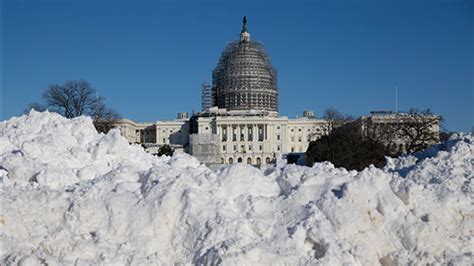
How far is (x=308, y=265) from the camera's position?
7840 mm

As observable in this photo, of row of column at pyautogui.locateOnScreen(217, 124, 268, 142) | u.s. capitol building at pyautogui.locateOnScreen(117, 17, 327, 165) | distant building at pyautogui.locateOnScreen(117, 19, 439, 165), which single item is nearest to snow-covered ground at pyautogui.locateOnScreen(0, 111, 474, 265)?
u.s. capitol building at pyautogui.locateOnScreen(117, 17, 327, 165)

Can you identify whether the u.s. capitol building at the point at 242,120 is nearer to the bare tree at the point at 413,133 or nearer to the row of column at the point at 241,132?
the row of column at the point at 241,132

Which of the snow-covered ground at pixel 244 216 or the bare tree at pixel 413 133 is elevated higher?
the bare tree at pixel 413 133

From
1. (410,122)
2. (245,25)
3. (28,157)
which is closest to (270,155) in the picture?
(245,25)

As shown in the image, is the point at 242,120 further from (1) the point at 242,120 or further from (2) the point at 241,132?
(2) the point at 241,132

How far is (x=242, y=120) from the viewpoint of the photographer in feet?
326

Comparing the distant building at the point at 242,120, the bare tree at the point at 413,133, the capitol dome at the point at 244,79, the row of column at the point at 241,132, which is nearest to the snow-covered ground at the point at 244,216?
the bare tree at the point at 413,133

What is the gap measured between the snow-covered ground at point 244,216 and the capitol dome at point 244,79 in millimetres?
93813

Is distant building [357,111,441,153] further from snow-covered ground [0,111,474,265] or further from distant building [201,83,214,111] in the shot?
distant building [201,83,214,111]

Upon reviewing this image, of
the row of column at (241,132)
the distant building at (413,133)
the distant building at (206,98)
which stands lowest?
the distant building at (413,133)

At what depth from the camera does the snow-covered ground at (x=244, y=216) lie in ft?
26.7

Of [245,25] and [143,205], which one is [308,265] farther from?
[245,25]

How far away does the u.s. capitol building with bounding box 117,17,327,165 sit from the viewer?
98750 mm

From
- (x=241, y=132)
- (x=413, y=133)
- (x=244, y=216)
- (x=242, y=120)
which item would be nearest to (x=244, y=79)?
(x=242, y=120)
